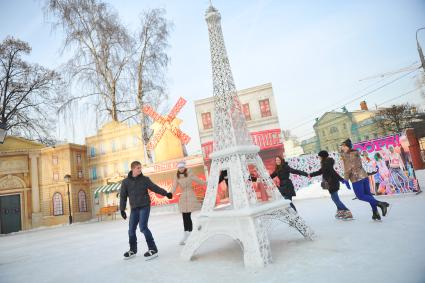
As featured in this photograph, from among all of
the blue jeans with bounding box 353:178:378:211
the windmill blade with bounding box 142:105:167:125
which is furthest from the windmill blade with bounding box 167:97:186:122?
the blue jeans with bounding box 353:178:378:211

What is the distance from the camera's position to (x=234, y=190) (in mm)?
4273

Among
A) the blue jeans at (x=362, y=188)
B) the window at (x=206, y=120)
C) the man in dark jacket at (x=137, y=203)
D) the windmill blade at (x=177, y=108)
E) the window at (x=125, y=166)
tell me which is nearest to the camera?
the man in dark jacket at (x=137, y=203)

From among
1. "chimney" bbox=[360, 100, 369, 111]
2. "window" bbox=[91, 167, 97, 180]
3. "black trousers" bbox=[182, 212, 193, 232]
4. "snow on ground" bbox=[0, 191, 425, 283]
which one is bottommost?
"snow on ground" bbox=[0, 191, 425, 283]

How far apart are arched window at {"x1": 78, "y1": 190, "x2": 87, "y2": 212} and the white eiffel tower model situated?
22.0 metres

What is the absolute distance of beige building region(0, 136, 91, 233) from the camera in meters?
21.2

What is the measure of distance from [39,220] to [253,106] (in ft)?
65.5

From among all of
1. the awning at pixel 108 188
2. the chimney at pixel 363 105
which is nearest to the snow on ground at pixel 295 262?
the awning at pixel 108 188

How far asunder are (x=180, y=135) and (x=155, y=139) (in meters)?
1.75

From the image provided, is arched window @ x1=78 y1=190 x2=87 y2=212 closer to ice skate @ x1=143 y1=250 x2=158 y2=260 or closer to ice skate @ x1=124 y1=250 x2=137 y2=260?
ice skate @ x1=124 y1=250 x2=137 y2=260

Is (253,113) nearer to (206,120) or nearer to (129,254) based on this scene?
(206,120)

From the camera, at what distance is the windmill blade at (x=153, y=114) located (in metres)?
17.7

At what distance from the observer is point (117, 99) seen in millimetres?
18234

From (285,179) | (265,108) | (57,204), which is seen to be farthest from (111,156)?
(285,179)

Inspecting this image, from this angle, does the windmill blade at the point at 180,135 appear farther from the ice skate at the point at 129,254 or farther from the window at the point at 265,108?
the ice skate at the point at 129,254
